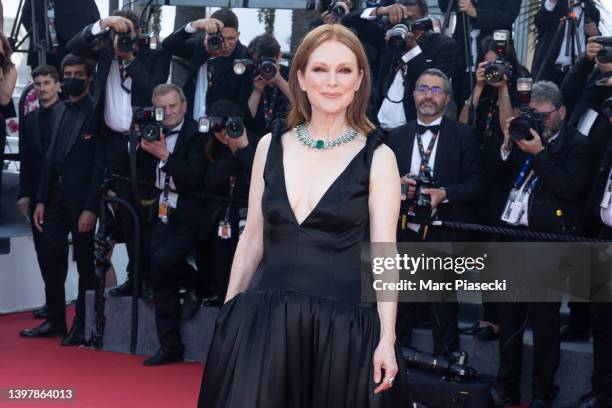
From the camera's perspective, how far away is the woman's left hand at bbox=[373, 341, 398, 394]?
10.6 ft

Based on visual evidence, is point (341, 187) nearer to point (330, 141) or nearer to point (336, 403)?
point (330, 141)

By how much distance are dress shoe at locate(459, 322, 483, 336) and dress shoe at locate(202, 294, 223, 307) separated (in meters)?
1.53

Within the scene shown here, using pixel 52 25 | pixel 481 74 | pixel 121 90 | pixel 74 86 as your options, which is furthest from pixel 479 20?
pixel 52 25

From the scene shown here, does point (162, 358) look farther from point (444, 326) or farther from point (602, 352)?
point (602, 352)

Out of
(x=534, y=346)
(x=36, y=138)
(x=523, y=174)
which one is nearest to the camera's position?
(x=534, y=346)

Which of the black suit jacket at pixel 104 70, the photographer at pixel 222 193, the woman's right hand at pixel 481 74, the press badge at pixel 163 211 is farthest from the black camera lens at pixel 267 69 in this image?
the woman's right hand at pixel 481 74

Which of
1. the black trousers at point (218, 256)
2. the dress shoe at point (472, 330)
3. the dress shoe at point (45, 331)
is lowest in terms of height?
the dress shoe at point (45, 331)

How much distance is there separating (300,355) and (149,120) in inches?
136

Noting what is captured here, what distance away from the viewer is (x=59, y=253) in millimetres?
7617

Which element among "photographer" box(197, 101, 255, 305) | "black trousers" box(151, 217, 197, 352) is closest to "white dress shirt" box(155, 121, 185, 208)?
"black trousers" box(151, 217, 197, 352)

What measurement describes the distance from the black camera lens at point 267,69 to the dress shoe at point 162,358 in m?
1.79

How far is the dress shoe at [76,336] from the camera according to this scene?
7336mm

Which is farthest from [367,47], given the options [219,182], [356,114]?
[356,114]

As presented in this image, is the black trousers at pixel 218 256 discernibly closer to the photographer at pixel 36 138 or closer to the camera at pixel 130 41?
Result: the camera at pixel 130 41
